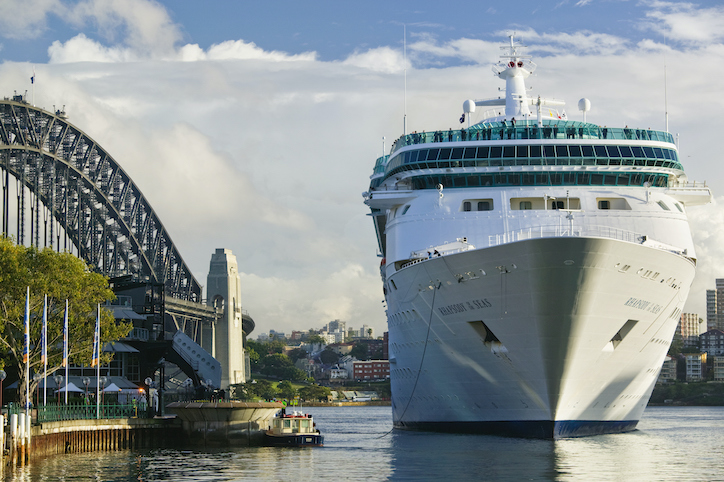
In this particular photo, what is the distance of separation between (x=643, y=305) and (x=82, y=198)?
280ft

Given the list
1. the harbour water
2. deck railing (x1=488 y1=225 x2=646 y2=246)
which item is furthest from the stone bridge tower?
deck railing (x1=488 y1=225 x2=646 y2=246)

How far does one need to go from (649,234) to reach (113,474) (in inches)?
1104

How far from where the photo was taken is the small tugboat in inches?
2128

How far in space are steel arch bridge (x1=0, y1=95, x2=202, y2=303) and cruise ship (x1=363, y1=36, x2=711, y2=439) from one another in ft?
116

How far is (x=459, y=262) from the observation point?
46688 millimetres

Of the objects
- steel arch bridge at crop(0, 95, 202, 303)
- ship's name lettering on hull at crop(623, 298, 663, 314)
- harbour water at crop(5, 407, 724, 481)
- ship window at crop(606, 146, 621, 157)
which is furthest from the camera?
steel arch bridge at crop(0, 95, 202, 303)

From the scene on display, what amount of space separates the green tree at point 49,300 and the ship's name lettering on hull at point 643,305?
28.0 m

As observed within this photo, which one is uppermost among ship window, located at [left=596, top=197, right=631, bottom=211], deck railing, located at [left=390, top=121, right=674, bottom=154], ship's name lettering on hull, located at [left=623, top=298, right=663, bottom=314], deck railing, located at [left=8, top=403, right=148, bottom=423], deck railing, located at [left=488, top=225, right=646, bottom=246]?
deck railing, located at [left=390, top=121, right=674, bottom=154]

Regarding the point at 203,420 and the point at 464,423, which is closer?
the point at 464,423

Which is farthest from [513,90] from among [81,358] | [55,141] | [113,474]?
[55,141]

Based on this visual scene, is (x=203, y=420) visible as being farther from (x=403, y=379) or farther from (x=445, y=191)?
(x=445, y=191)

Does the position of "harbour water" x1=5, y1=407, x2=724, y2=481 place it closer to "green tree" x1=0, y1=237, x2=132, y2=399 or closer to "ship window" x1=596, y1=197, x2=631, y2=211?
"green tree" x1=0, y1=237, x2=132, y2=399

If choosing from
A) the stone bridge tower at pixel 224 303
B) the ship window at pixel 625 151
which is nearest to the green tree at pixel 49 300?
the ship window at pixel 625 151

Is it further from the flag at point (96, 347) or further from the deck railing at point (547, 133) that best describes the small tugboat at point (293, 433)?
the deck railing at point (547, 133)
